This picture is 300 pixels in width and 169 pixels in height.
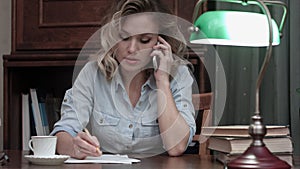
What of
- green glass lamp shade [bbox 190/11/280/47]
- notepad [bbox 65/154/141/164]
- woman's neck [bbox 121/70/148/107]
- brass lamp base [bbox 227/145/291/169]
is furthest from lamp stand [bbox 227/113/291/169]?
woman's neck [bbox 121/70/148/107]

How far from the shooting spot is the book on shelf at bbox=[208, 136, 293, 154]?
53.2 inches

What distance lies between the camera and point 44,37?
2354 millimetres

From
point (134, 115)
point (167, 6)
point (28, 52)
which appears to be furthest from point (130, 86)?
point (28, 52)

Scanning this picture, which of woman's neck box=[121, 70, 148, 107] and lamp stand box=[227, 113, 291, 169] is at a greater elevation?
woman's neck box=[121, 70, 148, 107]

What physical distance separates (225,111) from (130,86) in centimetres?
48

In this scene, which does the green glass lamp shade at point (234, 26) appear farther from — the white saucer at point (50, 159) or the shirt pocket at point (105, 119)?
the shirt pocket at point (105, 119)

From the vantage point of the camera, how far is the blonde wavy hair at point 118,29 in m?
1.92

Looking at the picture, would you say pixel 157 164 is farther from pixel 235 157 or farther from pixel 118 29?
pixel 118 29

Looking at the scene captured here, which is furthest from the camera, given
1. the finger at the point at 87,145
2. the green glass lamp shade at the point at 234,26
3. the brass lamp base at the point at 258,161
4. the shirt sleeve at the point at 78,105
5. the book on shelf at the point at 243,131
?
the shirt sleeve at the point at 78,105

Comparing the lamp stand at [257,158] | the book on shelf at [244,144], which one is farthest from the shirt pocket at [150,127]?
the lamp stand at [257,158]

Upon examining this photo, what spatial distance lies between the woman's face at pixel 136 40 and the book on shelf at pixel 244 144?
0.54 m

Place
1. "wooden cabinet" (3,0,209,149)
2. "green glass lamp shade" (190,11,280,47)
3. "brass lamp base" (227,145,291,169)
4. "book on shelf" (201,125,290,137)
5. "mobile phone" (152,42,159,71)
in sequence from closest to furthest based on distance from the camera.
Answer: "brass lamp base" (227,145,291,169) < "green glass lamp shade" (190,11,280,47) < "book on shelf" (201,125,290,137) < "mobile phone" (152,42,159,71) < "wooden cabinet" (3,0,209,149)

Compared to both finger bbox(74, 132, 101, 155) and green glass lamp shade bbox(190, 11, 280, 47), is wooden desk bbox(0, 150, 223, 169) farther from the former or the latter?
green glass lamp shade bbox(190, 11, 280, 47)

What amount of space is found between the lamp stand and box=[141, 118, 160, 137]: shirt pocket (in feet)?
3.01
